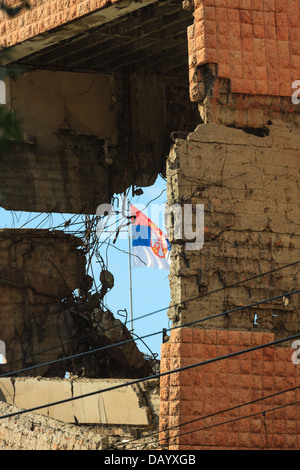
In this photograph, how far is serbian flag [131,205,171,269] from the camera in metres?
25.2

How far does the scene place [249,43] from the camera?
14828mm

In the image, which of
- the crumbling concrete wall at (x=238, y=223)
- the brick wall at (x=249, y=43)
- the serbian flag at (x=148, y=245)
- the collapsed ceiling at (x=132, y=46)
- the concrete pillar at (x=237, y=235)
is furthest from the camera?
the serbian flag at (x=148, y=245)

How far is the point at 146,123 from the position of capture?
73.3ft

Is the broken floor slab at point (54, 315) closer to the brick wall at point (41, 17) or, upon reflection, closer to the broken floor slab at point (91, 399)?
the broken floor slab at point (91, 399)

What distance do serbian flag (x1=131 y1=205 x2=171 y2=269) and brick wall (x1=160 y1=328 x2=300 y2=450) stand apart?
11364 mm

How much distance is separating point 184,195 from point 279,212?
58.3 inches

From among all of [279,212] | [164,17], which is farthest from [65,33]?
[279,212]

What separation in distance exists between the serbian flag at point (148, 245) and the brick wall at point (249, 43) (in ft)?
34.8

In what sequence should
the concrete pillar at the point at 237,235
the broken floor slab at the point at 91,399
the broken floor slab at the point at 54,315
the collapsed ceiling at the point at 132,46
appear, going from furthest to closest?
1. the broken floor slab at the point at 54,315
2. the collapsed ceiling at the point at 132,46
3. the broken floor slab at the point at 91,399
4. the concrete pillar at the point at 237,235

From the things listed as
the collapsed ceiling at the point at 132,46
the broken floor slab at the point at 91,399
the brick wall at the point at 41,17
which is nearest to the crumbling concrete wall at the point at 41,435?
the broken floor slab at the point at 91,399

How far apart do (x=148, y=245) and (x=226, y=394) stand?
12.0 m

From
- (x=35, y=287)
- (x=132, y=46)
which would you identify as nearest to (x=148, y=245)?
(x=35, y=287)

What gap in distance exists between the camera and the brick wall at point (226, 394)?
1343cm
